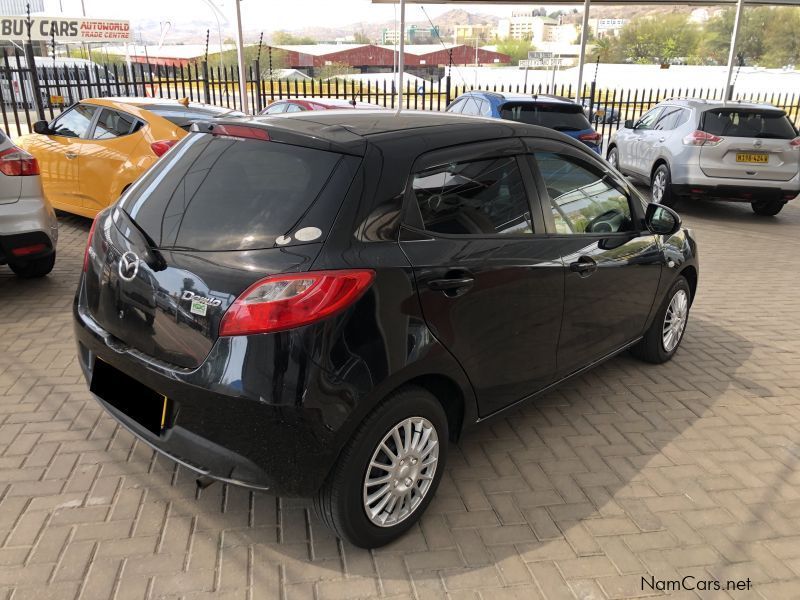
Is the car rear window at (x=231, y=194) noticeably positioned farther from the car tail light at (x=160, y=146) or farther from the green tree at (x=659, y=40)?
the green tree at (x=659, y=40)

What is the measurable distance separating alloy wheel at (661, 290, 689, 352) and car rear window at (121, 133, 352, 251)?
9.70 ft

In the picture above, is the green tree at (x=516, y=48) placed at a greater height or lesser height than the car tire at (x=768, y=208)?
greater

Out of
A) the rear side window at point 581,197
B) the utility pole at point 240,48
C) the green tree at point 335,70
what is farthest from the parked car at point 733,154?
the green tree at point 335,70

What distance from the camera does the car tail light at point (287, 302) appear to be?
7.26 ft

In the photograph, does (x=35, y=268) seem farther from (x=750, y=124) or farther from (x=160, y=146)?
(x=750, y=124)

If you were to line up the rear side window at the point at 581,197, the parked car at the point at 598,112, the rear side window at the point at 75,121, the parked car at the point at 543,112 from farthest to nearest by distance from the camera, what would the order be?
the parked car at the point at 598,112, the parked car at the point at 543,112, the rear side window at the point at 75,121, the rear side window at the point at 581,197

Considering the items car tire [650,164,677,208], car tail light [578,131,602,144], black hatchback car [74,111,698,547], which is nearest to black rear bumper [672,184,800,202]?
car tire [650,164,677,208]

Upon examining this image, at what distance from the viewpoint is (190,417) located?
2367 mm

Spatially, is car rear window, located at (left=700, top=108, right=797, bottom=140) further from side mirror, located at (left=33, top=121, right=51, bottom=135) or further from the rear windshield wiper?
the rear windshield wiper

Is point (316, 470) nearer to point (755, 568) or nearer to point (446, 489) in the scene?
point (446, 489)

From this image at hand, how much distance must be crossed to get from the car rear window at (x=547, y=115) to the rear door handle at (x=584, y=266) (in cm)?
698

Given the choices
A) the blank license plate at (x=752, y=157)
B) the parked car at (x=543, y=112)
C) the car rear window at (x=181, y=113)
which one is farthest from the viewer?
the parked car at (x=543, y=112)

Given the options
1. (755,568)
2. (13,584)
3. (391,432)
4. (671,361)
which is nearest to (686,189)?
(671,361)

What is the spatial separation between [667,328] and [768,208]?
759 cm
